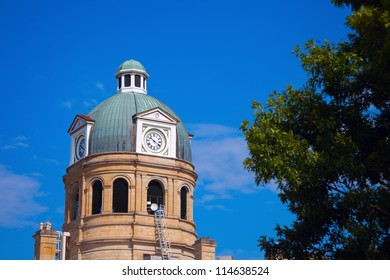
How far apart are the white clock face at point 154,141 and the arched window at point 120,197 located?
3.50m

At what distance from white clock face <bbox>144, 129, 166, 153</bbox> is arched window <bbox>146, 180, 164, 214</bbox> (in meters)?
2.47

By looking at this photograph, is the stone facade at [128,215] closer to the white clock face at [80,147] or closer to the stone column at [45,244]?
the white clock face at [80,147]

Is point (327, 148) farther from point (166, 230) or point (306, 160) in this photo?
point (166, 230)

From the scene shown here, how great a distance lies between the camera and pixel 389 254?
2011 centimetres

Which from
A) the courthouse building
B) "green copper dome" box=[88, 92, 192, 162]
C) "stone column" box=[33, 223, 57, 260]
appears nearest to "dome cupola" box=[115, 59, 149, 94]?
"green copper dome" box=[88, 92, 192, 162]

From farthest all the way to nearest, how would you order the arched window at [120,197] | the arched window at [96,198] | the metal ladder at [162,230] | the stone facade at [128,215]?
the arched window at [96,198], the arched window at [120,197], the stone facade at [128,215], the metal ladder at [162,230]

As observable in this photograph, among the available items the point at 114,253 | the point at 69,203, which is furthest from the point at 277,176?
the point at 69,203

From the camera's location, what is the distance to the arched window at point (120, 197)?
6347 centimetres

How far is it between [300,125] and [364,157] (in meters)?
2.10

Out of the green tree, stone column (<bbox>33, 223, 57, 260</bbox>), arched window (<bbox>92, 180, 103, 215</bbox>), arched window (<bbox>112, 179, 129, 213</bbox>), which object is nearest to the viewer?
the green tree

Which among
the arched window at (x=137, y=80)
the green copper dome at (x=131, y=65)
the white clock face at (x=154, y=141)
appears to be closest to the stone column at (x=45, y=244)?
the white clock face at (x=154, y=141)

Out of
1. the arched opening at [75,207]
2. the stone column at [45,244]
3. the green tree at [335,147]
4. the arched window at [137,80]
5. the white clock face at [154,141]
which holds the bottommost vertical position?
the green tree at [335,147]

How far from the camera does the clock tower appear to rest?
62.7 m

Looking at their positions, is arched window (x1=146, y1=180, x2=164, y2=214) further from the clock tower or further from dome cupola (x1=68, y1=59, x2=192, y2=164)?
dome cupola (x1=68, y1=59, x2=192, y2=164)
